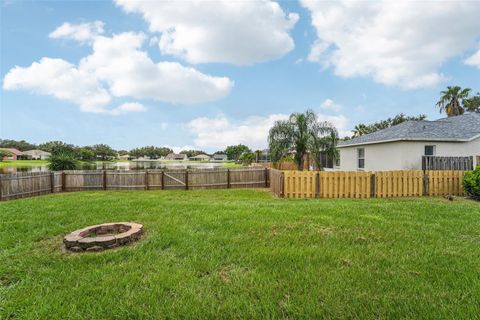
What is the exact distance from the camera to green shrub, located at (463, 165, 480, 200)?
9685 millimetres

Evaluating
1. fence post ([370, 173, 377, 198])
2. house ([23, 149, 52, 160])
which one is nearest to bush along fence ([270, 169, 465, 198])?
fence post ([370, 173, 377, 198])

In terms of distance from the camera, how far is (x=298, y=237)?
4598 millimetres

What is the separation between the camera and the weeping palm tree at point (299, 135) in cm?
1745

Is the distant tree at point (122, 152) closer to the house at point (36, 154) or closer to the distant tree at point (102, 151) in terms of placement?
the house at point (36, 154)

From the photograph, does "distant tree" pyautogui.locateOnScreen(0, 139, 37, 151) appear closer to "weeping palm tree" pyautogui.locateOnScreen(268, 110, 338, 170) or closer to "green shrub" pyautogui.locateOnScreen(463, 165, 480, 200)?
"weeping palm tree" pyautogui.locateOnScreen(268, 110, 338, 170)

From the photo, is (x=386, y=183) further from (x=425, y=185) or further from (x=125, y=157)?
(x=125, y=157)

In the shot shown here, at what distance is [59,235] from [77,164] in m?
16.7

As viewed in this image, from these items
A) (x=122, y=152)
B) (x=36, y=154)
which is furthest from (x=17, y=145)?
(x=122, y=152)

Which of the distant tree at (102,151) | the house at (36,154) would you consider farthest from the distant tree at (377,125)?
the house at (36,154)

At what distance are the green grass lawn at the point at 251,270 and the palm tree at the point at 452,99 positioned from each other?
118ft

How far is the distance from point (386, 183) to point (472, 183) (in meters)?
2.77

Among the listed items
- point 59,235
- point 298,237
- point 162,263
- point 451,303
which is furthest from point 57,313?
point 451,303

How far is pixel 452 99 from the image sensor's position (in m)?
34.6

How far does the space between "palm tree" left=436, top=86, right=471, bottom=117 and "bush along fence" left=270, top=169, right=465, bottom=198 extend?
95.0 ft
